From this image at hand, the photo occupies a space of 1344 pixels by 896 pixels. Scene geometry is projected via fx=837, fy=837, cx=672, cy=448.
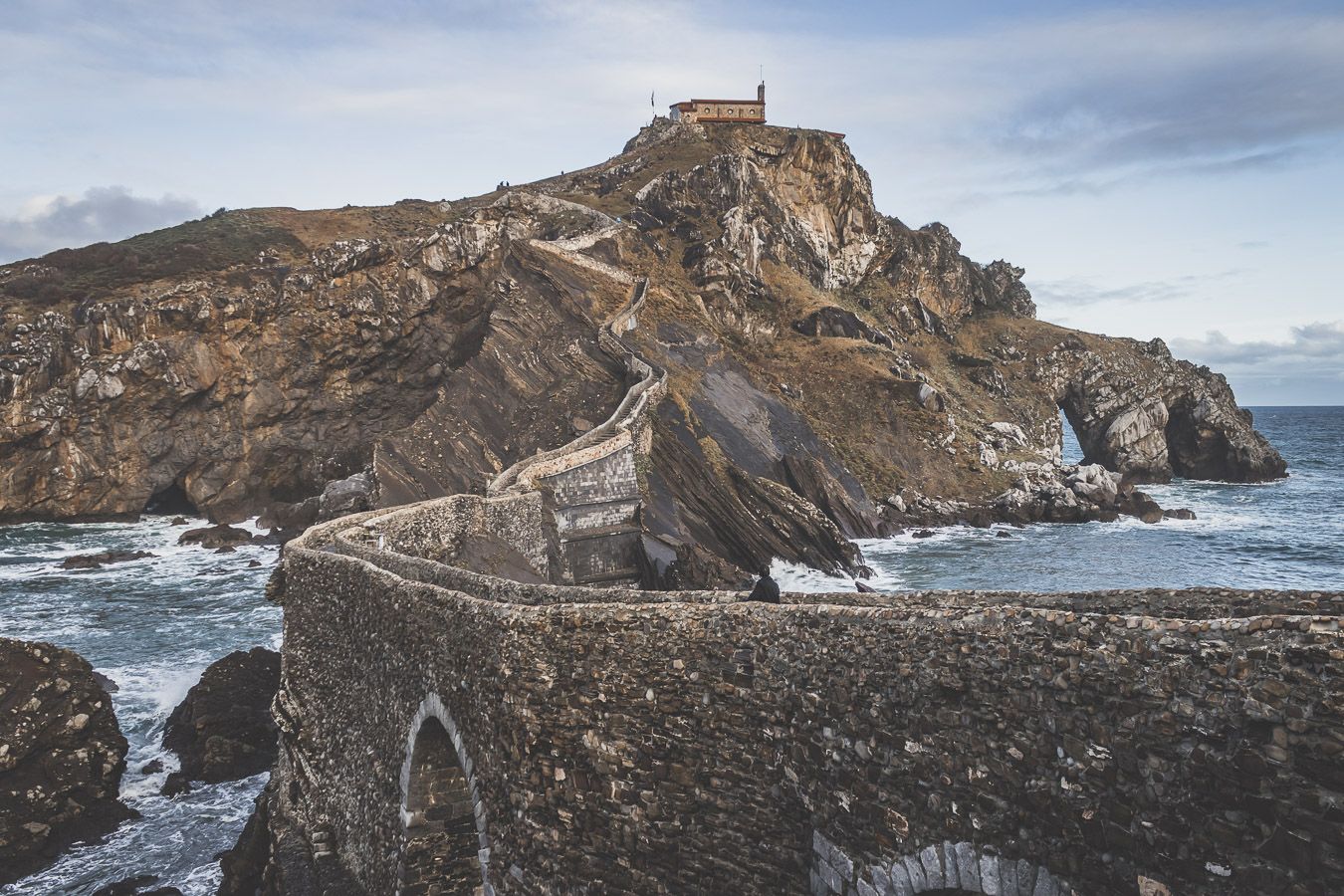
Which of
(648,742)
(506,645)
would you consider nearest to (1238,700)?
(648,742)

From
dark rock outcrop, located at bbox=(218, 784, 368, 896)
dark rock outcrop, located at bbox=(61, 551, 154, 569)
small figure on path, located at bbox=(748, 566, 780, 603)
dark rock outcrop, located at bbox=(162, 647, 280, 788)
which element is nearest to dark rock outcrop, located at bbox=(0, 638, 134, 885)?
dark rock outcrop, located at bbox=(162, 647, 280, 788)

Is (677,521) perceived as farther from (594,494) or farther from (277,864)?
(277,864)

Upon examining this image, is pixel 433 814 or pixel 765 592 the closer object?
pixel 765 592

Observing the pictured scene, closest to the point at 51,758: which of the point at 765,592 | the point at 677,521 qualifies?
the point at 765,592

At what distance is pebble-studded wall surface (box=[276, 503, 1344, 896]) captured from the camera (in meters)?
4.74

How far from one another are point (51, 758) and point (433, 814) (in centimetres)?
1266

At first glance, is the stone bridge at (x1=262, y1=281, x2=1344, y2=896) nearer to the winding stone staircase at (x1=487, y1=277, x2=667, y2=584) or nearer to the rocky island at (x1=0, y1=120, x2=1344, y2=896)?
Answer: the rocky island at (x1=0, y1=120, x2=1344, y2=896)

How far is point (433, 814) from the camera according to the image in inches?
405

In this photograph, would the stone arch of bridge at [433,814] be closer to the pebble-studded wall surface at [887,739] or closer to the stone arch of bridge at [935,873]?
the pebble-studded wall surface at [887,739]

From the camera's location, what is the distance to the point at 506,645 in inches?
336

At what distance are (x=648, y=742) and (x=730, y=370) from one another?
4620 cm

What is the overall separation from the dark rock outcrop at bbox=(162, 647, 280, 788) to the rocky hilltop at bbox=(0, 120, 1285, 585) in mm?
12960

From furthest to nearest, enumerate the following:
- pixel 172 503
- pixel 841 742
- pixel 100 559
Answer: pixel 172 503
pixel 100 559
pixel 841 742

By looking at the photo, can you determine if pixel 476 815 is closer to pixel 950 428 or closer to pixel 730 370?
pixel 730 370
